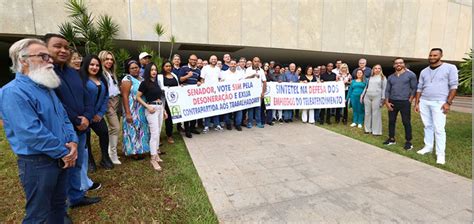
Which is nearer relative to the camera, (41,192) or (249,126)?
(41,192)

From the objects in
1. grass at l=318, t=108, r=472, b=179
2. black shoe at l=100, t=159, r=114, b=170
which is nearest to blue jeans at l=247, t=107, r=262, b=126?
grass at l=318, t=108, r=472, b=179

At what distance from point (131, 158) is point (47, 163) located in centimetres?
248

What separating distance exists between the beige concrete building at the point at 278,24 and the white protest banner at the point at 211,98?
5.07 meters

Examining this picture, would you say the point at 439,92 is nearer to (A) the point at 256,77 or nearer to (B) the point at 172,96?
(A) the point at 256,77

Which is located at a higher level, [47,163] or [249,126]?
[47,163]

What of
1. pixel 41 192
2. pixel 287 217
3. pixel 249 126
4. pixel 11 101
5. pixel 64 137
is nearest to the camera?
pixel 11 101

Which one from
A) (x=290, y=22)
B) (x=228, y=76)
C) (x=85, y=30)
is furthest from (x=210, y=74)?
(x=290, y=22)

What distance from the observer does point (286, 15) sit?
11.0 metres

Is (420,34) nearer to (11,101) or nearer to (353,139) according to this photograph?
(353,139)

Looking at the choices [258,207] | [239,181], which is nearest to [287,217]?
[258,207]

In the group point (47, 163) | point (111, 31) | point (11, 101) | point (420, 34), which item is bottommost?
point (47, 163)

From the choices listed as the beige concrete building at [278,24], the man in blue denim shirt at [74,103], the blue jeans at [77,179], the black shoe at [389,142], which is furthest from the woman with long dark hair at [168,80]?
the beige concrete building at [278,24]

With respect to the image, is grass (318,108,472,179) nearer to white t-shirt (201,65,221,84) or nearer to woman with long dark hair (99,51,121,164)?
white t-shirt (201,65,221,84)

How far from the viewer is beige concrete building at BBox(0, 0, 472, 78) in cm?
822
